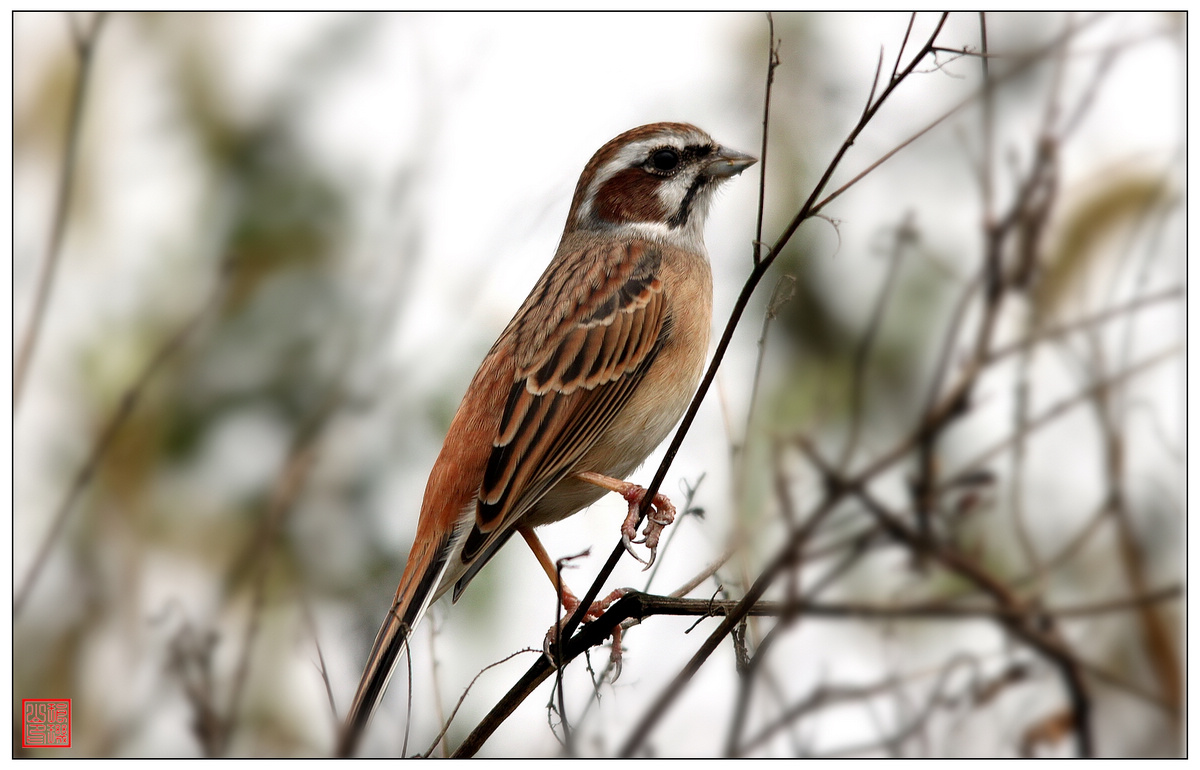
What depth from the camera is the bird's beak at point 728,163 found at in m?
5.13

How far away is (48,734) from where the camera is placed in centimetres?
407

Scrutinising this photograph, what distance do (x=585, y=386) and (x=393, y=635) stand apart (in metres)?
1.34

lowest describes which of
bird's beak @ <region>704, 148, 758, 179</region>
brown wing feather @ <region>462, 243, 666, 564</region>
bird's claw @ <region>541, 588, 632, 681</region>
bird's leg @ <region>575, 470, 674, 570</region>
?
bird's claw @ <region>541, 588, 632, 681</region>

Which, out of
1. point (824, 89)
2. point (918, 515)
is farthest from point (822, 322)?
point (918, 515)

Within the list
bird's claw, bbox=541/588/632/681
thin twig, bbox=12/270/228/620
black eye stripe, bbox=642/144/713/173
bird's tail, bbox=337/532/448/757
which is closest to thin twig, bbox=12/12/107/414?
thin twig, bbox=12/270/228/620

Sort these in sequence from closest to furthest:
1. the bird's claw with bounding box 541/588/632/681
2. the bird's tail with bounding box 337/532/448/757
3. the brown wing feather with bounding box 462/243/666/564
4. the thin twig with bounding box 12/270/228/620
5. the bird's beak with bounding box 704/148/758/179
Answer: the thin twig with bounding box 12/270/228/620 < the bird's tail with bounding box 337/532/448/757 < the bird's claw with bounding box 541/588/632/681 < the brown wing feather with bounding box 462/243/666/564 < the bird's beak with bounding box 704/148/758/179

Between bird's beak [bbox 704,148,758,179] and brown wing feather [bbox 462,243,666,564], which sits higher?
bird's beak [bbox 704,148,758,179]

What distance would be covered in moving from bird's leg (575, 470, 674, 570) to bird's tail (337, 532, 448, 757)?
2.34 feet

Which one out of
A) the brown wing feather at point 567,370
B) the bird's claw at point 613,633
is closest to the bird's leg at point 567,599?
the bird's claw at point 613,633

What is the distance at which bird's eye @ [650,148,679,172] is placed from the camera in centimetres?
531

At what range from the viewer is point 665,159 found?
17.5 feet

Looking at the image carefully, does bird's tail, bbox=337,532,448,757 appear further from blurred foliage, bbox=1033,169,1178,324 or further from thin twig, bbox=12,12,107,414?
blurred foliage, bbox=1033,169,1178,324

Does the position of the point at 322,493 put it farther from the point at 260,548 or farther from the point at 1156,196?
the point at 1156,196

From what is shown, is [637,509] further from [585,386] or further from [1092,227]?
[1092,227]
